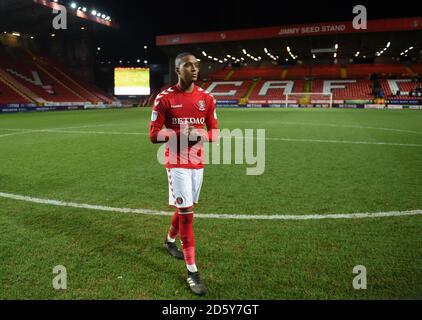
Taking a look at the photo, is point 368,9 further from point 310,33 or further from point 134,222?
point 134,222

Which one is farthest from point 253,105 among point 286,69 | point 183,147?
point 183,147

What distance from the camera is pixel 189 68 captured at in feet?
9.85

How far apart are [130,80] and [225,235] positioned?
4513 cm

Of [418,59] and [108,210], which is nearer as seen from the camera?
[108,210]

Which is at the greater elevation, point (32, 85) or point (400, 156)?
point (32, 85)

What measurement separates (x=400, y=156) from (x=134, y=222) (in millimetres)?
6950

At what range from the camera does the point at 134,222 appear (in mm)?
4312

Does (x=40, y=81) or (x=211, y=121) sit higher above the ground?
(x=40, y=81)
